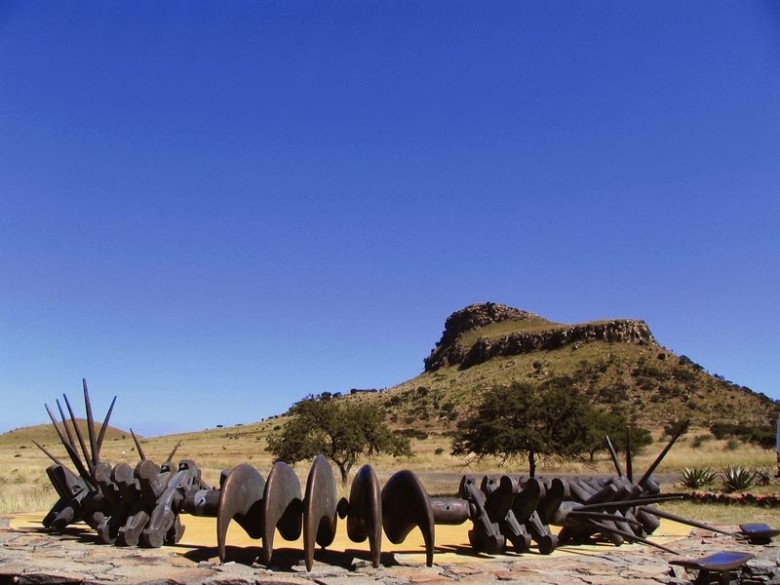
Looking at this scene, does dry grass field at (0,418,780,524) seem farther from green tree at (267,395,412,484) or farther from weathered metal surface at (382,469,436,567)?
weathered metal surface at (382,469,436,567)

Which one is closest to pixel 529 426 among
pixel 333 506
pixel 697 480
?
pixel 697 480

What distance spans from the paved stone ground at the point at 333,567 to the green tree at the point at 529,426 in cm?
1306

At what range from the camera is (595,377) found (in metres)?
67.9

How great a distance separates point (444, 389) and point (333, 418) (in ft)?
175

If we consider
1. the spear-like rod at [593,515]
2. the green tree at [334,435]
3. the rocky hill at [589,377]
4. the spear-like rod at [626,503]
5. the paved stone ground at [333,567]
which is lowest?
the paved stone ground at [333,567]

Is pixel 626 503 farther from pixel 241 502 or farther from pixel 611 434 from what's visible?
pixel 611 434

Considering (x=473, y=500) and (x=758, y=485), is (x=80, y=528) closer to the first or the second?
(x=473, y=500)

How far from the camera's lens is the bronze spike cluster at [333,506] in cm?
811

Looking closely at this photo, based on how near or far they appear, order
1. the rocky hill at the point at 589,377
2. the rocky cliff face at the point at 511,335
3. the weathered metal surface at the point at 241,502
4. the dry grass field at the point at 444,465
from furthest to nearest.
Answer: the rocky cliff face at the point at 511,335 → the rocky hill at the point at 589,377 → the dry grass field at the point at 444,465 → the weathered metal surface at the point at 241,502

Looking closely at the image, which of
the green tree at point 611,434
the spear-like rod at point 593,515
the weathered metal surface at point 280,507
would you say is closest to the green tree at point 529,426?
the green tree at point 611,434

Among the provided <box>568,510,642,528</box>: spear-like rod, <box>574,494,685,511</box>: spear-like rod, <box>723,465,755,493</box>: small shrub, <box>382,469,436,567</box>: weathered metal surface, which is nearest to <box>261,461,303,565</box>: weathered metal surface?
<box>382,469,436,567</box>: weathered metal surface

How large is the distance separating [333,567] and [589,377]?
63603 millimetres

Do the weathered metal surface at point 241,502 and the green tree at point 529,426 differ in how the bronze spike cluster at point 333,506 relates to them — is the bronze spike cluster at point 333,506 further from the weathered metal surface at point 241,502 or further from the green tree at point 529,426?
the green tree at point 529,426

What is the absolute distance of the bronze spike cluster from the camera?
8109 mm
